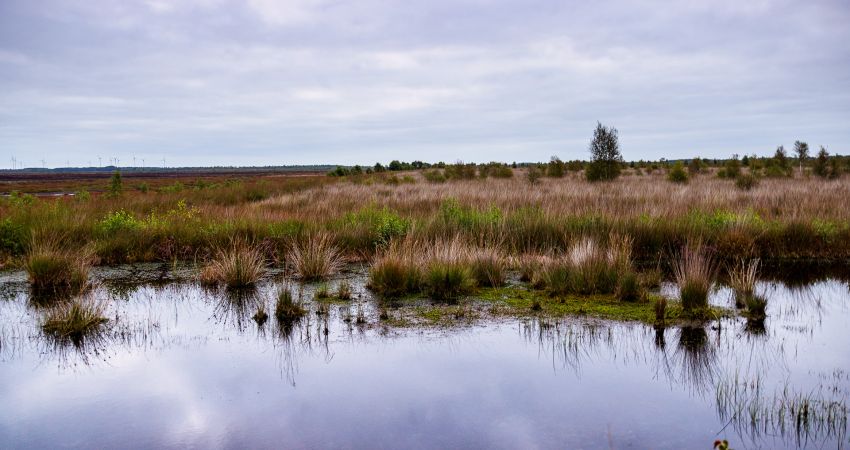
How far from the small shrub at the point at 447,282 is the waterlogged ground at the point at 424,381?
0.93 meters

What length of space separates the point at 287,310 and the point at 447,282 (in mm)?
2327

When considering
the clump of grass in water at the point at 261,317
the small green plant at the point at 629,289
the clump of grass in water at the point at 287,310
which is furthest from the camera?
the small green plant at the point at 629,289

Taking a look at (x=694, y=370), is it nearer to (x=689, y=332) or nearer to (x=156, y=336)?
(x=689, y=332)

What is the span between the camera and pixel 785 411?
4449mm

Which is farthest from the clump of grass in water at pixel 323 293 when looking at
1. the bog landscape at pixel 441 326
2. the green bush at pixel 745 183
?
the green bush at pixel 745 183

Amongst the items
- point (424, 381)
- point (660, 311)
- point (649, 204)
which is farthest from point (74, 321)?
point (649, 204)

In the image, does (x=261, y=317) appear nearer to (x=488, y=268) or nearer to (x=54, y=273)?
(x=488, y=268)

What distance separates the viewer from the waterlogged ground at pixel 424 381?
4348 millimetres

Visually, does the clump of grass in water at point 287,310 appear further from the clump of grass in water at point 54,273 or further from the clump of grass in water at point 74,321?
the clump of grass in water at point 54,273

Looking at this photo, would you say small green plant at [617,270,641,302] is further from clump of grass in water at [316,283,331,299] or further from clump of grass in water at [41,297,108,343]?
clump of grass in water at [41,297,108,343]

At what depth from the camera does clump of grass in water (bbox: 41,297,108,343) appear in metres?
6.87

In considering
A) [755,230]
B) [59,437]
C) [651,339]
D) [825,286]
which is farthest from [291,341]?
[755,230]

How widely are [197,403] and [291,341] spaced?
1.65 metres

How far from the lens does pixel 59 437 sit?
14.4 feet
